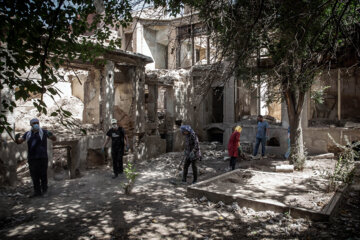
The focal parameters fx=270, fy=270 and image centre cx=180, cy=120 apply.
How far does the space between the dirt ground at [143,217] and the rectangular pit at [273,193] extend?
152 millimetres

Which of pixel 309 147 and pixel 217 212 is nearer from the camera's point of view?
pixel 217 212

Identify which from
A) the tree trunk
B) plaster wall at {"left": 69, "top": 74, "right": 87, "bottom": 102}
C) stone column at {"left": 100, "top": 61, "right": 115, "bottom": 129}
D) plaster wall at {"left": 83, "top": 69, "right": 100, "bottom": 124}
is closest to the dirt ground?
the tree trunk

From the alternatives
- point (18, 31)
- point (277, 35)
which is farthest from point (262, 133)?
point (18, 31)

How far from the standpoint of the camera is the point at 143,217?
15.8 feet

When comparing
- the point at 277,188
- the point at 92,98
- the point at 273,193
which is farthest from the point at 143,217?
the point at 92,98

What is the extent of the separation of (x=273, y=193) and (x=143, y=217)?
2849 millimetres

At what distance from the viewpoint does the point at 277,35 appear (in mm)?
6395

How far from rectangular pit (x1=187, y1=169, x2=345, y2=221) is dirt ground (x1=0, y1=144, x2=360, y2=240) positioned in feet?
0.50

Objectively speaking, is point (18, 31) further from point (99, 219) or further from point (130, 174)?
point (130, 174)

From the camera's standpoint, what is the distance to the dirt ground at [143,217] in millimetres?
4078

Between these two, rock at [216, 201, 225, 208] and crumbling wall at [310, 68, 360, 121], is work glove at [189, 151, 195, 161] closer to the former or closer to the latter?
rock at [216, 201, 225, 208]

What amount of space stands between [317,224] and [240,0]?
444cm

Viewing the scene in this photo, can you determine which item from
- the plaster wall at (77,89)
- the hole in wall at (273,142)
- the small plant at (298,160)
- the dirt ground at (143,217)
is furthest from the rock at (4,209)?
the plaster wall at (77,89)

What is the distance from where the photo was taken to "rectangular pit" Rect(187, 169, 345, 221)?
15.3 feet
